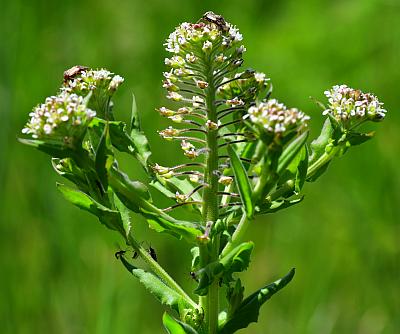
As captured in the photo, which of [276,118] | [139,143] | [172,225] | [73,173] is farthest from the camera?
[139,143]

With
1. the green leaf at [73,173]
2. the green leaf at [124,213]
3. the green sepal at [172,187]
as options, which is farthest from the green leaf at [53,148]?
the green sepal at [172,187]

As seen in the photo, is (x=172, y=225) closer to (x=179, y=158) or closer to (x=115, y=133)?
(x=115, y=133)

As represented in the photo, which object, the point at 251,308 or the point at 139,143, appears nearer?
the point at 251,308

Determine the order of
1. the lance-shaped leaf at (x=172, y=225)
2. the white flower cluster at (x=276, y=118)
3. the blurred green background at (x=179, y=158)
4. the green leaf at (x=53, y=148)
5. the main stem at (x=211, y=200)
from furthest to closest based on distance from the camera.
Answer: the blurred green background at (x=179, y=158), the main stem at (x=211, y=200), the lance-shaped leaf at (x=172, y=225), the green leaf at (x=53, y=148), the white flower cluster at (x=276, y=118)

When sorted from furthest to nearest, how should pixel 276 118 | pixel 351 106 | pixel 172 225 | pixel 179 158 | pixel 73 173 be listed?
pixel 179 158 < pixel 351 106 < pixel 73 173 < pixel 172 225 < pixel 276 118

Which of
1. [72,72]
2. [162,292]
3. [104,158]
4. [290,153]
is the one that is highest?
[72,72]

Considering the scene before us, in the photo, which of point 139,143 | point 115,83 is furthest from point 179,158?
point 115,83

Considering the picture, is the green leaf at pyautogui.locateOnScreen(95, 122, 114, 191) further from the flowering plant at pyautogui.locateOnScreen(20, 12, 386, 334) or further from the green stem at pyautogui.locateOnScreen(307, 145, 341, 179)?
the green stem at pyautogui.locateOnScreen(307, 145, 341, 179)

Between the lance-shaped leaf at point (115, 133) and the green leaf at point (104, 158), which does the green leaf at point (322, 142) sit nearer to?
the lance-shaped leaf at point (115, 133)

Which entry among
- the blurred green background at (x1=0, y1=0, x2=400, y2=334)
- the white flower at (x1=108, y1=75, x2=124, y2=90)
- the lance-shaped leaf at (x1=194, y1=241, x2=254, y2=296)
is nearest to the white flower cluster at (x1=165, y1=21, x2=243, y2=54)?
the white flower at (x1=108, y1=75, x2=124, y2=90)
